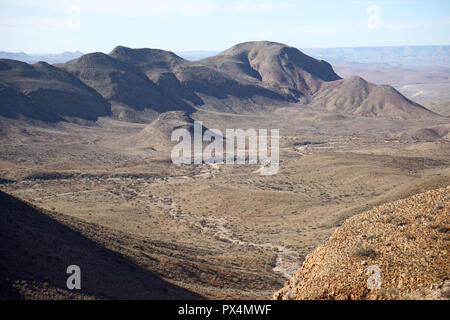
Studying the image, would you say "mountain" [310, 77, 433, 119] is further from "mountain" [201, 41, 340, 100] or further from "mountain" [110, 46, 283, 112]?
"mountain" [110, 46, 283, 112]

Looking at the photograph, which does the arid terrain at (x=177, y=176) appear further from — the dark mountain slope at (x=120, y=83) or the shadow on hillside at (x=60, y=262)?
the dark mountain slope at (x=120, y=83)

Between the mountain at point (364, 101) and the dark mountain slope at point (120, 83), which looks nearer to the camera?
the dark mountain slope at point (120, 83)

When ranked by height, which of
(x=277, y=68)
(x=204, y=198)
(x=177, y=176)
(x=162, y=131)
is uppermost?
(x=277, y=68)

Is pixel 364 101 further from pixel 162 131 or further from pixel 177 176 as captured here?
pixel 177 176

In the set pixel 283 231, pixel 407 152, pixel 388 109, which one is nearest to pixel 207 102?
pixel 388 109

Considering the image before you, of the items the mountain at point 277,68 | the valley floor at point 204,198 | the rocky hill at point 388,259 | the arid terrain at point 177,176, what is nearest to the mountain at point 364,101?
the arid terrain at point 177,176


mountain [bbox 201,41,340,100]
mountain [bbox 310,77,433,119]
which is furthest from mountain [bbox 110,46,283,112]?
mountain [bbox 310,77,433,119]

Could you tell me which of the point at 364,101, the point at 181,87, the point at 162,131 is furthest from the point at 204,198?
the point at 364,101
